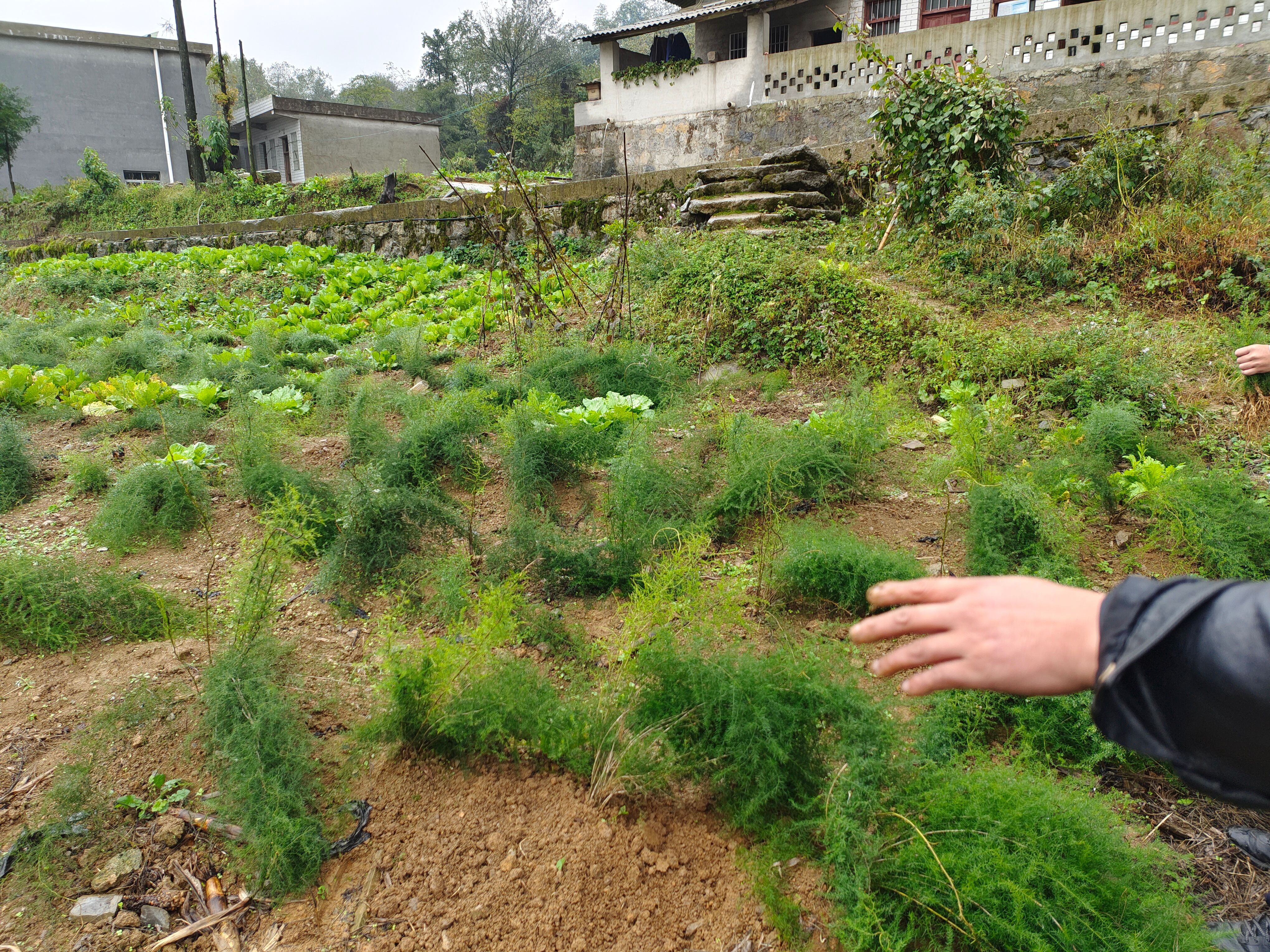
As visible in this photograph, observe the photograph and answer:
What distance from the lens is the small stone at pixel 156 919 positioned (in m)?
1.76

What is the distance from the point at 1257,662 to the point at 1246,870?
173 cm

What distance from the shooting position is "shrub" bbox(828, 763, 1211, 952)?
1.50 m

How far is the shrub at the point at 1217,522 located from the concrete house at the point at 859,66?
3322mm

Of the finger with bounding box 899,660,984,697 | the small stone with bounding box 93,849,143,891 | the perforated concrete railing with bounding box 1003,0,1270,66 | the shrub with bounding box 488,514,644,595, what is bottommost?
the small stone with bounding box 93,849,143,891

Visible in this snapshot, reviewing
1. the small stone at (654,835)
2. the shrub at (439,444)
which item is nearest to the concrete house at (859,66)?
the shrub at (439,444)

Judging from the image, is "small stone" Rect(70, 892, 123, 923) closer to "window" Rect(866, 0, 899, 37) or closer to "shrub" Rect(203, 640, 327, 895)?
"shrub" Rect(203, 640, 327, 895)

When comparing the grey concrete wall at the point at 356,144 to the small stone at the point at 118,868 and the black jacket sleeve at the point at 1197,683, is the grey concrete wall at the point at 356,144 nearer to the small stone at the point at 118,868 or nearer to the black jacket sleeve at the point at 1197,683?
the small stone at the point at 118,868

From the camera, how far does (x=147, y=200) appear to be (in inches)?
930

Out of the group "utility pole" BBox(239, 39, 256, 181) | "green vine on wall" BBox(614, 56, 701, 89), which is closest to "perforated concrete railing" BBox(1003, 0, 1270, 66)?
"green vine on wall" BBox(614, 56, 701, 89)

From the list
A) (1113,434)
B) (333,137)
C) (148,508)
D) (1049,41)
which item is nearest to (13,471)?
(148,508)

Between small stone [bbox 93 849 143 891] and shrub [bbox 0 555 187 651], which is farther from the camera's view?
shrub [bbox 0 555 187 651]

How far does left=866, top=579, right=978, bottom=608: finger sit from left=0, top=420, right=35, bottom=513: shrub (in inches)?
188

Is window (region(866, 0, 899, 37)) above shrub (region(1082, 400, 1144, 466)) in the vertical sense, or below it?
above

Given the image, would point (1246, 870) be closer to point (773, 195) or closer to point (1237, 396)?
point (1237, 396)
